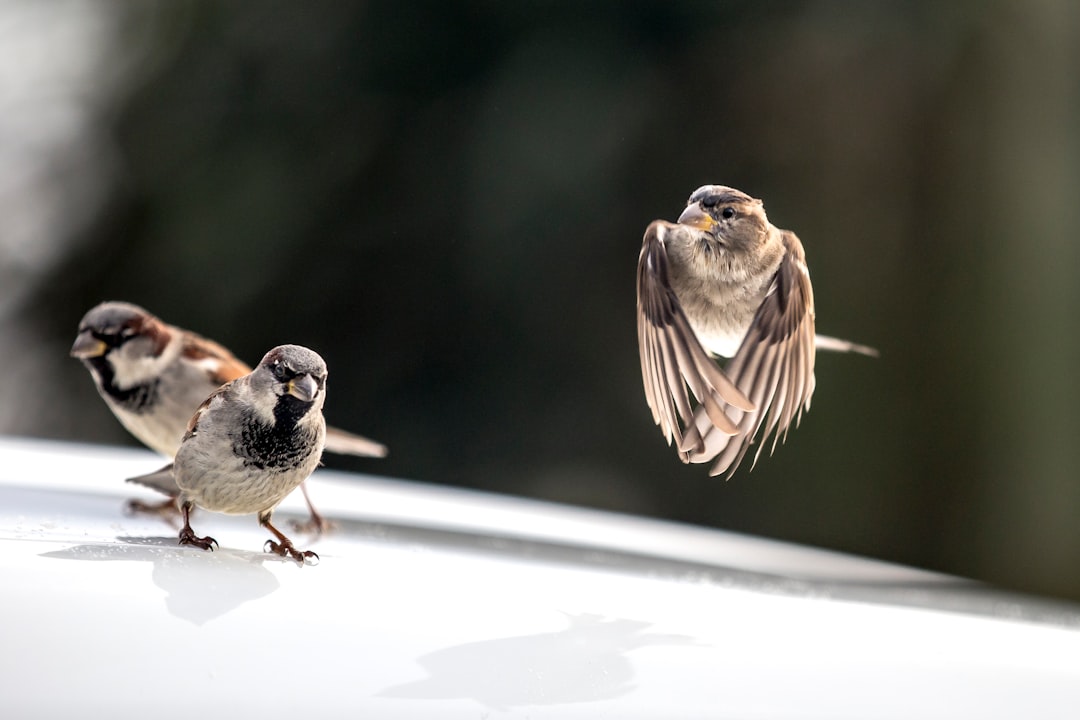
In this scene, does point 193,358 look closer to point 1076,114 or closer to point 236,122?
point 236,122

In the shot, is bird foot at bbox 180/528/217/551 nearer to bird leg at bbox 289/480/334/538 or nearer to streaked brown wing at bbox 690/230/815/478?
bird leg at bbox 289/480/334/538

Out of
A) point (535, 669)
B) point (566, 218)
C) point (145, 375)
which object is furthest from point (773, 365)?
point (566, 218)

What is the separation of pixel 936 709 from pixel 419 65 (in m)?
1.82

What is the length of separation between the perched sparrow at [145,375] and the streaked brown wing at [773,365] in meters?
0.61

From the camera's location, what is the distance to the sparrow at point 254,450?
73 cm

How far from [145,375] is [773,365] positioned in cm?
78

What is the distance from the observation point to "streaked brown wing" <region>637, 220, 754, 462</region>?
542mm

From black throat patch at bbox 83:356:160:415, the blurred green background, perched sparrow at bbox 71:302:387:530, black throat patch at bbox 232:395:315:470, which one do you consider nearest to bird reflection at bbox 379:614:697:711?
black throat patch at bbox 232:395:315:470

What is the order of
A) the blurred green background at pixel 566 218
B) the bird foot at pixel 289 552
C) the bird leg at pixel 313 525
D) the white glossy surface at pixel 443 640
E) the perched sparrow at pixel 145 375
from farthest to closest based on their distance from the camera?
the blurred green background at pixel 566 218
the perched sparrow at pixel 145 375
the bird leg at pixel 313 525
the bird foot at pixel 289 552
the white glossy surface at pixel 443 640

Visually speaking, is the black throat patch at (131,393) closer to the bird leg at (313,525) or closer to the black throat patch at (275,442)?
the bird leg at (313,525)

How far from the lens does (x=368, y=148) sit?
2037mm

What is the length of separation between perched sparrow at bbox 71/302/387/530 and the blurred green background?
0.47ft

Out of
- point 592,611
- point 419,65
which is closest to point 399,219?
point 419,65

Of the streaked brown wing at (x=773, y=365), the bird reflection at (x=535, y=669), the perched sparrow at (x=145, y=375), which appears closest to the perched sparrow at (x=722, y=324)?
the streaked brown wing at (x=773, y=365)
